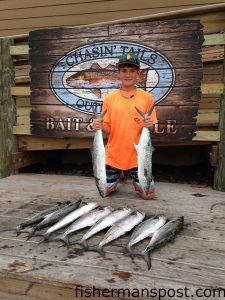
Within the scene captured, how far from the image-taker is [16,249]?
2.90m

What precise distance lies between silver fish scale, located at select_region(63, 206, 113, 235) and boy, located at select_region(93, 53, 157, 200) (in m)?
0.93

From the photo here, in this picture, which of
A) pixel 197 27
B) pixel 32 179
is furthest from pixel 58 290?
pixel 197 27

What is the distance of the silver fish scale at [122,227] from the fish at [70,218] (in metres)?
0.51

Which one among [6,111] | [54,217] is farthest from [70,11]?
[54,217]

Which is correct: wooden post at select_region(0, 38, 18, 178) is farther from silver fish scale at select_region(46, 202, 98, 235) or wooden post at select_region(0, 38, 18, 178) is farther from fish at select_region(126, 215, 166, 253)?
fish at select_region(126, 215, 166, 253)

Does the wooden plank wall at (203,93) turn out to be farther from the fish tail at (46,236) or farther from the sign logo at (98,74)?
the fish tail at (46,236)

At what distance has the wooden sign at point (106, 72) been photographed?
4867 mm

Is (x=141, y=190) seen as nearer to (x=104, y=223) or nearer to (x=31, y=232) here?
(x=104, y=223)

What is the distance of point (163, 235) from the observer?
9.89ft

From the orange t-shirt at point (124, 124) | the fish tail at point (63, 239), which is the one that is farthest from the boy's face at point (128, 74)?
the fish tail at point (63, 239)

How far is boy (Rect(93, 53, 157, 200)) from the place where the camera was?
14.2ft

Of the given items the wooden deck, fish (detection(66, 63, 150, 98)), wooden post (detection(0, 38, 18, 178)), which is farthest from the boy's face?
wooden post (detection(0, 38, 18, 178))

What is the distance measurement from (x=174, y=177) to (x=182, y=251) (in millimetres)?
3620

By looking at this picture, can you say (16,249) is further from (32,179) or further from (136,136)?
(32,179)
